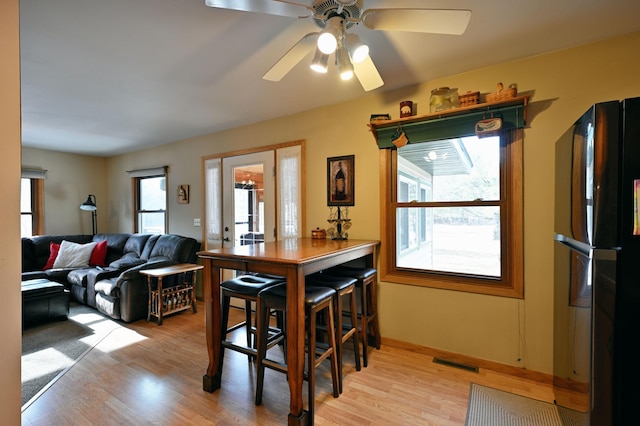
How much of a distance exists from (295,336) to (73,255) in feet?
14.8

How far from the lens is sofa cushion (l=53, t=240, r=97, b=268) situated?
14.2 ft

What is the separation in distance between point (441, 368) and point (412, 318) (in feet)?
1.42

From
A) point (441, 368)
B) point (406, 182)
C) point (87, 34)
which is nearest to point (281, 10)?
point (87, 34)

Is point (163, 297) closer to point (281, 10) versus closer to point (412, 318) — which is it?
point (412, 318)

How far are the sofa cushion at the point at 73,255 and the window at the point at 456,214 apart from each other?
4.50 meters

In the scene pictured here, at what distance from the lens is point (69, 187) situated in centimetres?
525

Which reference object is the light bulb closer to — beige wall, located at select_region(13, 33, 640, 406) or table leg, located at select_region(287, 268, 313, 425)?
table leg, located at select_region(287, 268, 313, 425)

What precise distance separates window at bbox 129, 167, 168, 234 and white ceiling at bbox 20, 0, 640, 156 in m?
1.66

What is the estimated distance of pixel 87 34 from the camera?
180 centimetres

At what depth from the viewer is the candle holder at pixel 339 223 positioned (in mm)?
2930

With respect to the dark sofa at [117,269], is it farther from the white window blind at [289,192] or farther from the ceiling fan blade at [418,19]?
the ceiling fan blade at [418,19]

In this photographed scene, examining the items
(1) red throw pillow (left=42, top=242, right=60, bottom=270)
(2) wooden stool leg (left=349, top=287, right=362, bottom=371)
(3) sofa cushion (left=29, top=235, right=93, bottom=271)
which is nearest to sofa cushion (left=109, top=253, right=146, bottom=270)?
(1) red throw pillow (left=42, top=242, right=60, bottom=270)

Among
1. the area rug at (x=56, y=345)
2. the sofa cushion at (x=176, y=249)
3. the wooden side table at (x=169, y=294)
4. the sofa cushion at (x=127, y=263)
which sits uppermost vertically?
the sofa cushion at (x=176, y=249)

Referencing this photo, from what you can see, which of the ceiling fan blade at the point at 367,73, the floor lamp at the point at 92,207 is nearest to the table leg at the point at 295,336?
the ceiling fan blade at the point at 367,73
